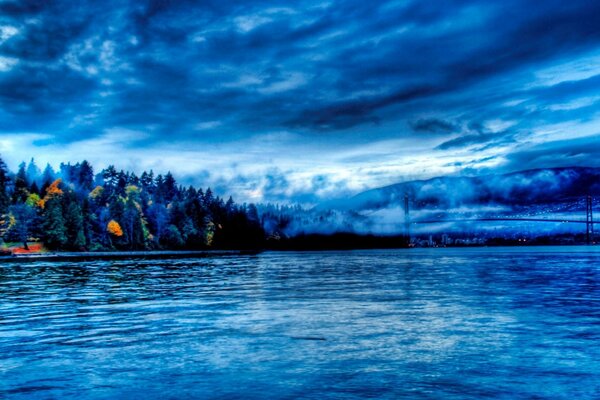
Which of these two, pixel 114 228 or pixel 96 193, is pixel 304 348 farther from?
pixel 96 193

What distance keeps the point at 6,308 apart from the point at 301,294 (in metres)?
14.5

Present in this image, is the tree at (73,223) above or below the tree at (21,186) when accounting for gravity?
below

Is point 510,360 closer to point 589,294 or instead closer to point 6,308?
point 589,294

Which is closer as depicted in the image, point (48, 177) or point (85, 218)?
point (85, 218)

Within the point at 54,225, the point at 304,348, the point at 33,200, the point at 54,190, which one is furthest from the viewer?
the point at 54,190

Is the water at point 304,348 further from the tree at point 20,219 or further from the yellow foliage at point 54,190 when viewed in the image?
the yellow foliage at point 54,190

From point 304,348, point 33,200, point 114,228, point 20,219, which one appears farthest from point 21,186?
point 304,348

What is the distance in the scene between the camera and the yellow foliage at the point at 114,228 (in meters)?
164

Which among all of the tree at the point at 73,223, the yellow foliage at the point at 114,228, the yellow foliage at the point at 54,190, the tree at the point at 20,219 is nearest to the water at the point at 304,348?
the tree at the point at 20,219

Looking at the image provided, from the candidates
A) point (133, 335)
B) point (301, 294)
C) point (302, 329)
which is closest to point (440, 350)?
point (302, 329)

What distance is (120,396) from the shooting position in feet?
33.7

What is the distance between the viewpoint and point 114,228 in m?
165

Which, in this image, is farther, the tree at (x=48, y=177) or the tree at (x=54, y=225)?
the tree at (x=48, y=177)

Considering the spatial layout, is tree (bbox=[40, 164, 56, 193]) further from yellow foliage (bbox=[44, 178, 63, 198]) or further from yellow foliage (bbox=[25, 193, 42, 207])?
yellow foliage (bbox=[25, 193, 42, 207])
